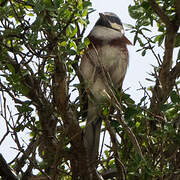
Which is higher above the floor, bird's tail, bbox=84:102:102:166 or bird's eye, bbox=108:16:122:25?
bird's eye, bbox=108:16:122:25

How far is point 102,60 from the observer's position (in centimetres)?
334

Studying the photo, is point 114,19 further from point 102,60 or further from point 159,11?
point 159,11

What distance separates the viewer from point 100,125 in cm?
334

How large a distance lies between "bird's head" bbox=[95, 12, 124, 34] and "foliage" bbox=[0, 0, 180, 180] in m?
0.76

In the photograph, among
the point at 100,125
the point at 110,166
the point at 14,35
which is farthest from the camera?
the point at 100,125

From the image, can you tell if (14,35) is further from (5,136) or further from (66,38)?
(5,136)

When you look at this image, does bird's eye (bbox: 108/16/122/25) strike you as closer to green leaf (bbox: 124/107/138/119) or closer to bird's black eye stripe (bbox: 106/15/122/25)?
bird's black eye stripe (bbox: 106/15/122/25)

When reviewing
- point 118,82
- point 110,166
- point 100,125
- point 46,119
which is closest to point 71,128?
point 46,119

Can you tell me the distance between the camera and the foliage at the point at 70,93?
2217mm

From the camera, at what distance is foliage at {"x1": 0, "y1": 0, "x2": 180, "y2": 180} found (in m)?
2.22

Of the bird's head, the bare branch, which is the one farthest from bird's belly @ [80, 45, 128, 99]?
the bare branch

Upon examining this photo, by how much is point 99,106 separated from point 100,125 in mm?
743

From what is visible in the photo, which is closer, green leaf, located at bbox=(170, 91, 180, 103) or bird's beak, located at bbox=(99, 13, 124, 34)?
green leaf, located at bbox=(170, 91, 180, 103)

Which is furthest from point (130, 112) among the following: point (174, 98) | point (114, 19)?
point (114, 19)
